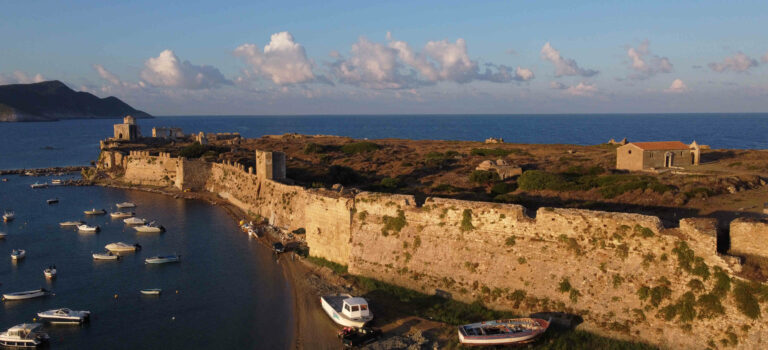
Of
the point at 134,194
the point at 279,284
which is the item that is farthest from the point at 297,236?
the point at 134,194

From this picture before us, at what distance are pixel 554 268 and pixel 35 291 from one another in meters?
19.9

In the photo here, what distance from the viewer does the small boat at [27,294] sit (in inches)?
778

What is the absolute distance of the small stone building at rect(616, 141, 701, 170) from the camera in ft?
109

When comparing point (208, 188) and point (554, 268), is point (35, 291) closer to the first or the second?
point (554, 268)

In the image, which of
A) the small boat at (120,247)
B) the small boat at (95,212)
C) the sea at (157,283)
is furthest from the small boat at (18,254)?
the small boat at (95,212)

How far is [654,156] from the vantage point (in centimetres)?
3341

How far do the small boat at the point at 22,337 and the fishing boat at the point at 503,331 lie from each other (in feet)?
43.3

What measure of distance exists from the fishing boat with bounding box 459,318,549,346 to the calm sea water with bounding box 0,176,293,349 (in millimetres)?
5979

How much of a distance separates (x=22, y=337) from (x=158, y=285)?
626cm

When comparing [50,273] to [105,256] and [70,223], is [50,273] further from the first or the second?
[70,223]

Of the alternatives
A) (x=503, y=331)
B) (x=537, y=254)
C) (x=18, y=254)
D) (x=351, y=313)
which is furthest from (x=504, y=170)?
(x=18, y=254)

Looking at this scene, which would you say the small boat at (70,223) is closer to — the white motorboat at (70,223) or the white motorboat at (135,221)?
the white motorboat at (70,223)

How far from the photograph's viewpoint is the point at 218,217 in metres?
36.1

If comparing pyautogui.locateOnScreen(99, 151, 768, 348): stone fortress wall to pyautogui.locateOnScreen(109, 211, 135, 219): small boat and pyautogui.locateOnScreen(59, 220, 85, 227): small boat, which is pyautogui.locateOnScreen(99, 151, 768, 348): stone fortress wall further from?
pyautogui.locateOnScreen(109, 211, 135, 219): small boat
